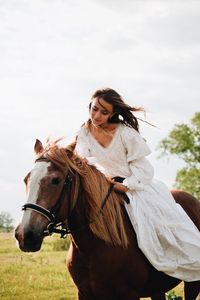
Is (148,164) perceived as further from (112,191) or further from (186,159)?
(186,159)

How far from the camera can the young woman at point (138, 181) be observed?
17.8ft

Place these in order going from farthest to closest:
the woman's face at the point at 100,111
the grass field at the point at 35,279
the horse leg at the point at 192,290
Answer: the grass field at the point at 35,279
the horse leg at the point at 192,290
the woman's face at the point at 100,111

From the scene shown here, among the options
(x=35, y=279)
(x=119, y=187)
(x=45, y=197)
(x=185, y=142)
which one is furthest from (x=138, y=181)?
(x=185, y=142)

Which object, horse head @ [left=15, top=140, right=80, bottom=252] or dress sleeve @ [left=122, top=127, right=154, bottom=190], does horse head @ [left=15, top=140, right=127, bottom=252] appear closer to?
horse head @ [left=15, top=140, right=80, bottom=252]

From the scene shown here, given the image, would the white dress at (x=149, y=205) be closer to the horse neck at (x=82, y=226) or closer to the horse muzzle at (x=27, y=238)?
the horse neck at (x=82, y=226)

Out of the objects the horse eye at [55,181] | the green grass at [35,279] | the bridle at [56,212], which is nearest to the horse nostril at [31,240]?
the bridle at [56,212]

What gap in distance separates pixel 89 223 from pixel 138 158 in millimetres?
1012

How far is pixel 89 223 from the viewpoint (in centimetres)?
498

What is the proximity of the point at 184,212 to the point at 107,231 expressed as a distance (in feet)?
4.18

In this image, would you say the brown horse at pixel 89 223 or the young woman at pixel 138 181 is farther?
the young woman at pixel 138 181

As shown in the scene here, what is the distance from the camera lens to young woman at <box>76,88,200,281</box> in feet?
17.8

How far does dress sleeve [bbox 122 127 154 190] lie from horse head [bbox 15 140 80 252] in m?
0.91

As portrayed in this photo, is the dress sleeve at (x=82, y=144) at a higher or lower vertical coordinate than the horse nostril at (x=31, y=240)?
higher

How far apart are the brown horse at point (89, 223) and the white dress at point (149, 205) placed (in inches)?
6.6
